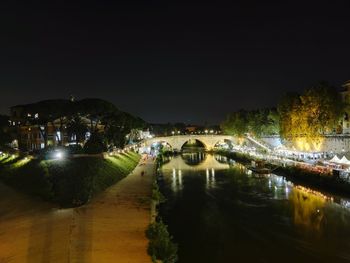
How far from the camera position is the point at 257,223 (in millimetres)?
26438

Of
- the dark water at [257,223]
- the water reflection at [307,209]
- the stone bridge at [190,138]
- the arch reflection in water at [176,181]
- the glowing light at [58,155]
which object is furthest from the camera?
the stone bridge at [190,138]

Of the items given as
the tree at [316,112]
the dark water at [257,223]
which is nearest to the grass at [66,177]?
the dark water at [257,223]

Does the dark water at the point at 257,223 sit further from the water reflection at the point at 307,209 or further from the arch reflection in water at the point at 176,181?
the arch reflection in water at the point at 176,181

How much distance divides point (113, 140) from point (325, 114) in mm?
32268

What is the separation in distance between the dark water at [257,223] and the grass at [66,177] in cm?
613

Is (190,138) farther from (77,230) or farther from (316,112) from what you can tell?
(77,230)

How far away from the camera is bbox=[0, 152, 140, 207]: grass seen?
29.4 metres

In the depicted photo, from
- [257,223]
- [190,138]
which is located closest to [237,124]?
[190,138]

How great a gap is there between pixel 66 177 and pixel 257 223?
16535 millimetres

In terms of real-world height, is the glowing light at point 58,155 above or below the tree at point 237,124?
below


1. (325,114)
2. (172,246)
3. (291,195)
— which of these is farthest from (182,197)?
(325,114)

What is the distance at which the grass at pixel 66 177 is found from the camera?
96.4 feet

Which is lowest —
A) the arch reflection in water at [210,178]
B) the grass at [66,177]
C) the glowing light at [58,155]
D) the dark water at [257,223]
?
the dark water at [257,223]

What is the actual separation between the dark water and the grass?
6.13m
